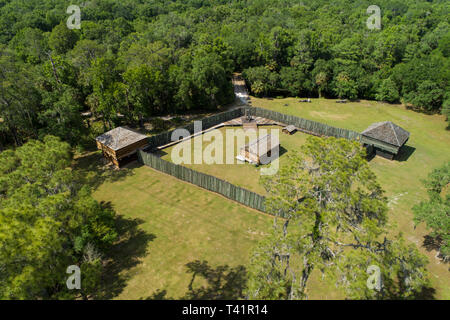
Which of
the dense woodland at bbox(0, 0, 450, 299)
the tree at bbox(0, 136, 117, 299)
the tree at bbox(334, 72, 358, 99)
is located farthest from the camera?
the tree at bbox(334, 72, 358, 99)

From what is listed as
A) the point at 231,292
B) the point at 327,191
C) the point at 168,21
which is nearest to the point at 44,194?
the point at 231,292

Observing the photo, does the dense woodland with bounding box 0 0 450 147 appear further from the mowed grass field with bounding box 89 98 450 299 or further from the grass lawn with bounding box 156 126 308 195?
the mowed grass field with bounding box 89 98 450 299

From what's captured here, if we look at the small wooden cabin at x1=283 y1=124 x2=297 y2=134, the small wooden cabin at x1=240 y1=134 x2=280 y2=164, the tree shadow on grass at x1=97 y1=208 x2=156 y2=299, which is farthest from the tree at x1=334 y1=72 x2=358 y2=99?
the tree shadow on grass at x1=97 y1=208 x2=156 y2=299

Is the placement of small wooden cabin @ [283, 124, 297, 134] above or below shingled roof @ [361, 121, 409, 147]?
A: below

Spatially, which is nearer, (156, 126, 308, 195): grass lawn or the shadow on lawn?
the shadow on lawn

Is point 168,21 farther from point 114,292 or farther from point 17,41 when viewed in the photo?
point 114,292

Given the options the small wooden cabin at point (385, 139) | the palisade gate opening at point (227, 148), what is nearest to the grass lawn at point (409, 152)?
the small wooden cabin at point (385, 139)
